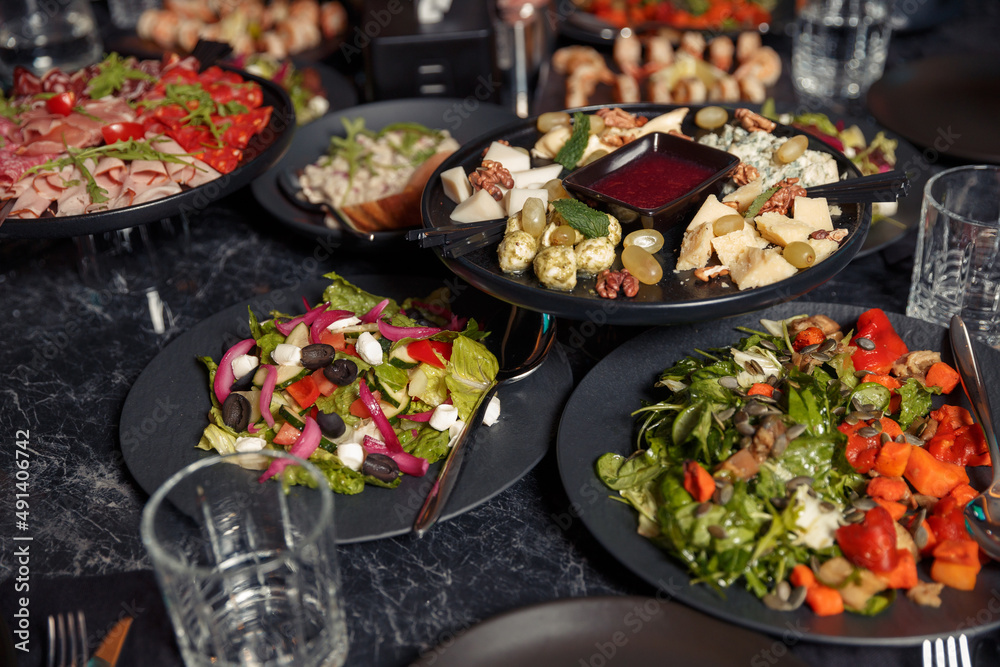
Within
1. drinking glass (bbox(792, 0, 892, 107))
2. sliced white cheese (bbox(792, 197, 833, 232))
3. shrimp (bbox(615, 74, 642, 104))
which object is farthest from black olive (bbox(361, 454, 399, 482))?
drinking glass (bbox(792, 0, 892, 107))

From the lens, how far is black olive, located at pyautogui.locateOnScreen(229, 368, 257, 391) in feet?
5.84

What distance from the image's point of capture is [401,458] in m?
1.62

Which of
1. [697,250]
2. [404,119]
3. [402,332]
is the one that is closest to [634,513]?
[697,250]

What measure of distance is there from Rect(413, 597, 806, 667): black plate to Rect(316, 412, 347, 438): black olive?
1.60ft

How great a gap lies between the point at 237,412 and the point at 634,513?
0.82 m

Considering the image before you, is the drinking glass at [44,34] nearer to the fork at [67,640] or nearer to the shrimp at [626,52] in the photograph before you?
the shrimp at [626,52]

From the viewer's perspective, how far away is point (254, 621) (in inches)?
54.9

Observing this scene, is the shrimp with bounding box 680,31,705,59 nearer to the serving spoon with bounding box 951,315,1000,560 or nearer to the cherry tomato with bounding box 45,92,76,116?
the serving spoon with bounding box 951,315,1000,560

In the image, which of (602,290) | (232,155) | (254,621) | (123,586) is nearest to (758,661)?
(602,290)

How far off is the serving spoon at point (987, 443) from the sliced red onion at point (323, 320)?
1.29m

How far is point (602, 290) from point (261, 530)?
0.77m

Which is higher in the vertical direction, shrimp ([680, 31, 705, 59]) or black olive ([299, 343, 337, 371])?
shrimp ([680, 31, 705, 59])

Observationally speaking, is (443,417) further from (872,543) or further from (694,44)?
(694,44)

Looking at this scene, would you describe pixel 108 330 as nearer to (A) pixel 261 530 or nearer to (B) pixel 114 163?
(B) pixel 114 163
